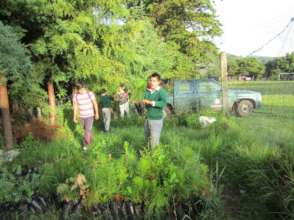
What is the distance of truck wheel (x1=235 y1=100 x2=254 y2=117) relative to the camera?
50.4 ft

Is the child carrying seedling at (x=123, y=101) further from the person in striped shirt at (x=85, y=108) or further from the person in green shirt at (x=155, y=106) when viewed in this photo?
the person in green shirt at (x=155, y=106)

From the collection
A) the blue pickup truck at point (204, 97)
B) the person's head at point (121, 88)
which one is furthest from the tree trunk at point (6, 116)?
the blue pickup truck at point (204, 97)

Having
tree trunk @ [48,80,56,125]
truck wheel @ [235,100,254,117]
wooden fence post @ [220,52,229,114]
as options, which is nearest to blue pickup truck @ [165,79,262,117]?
truck wheel @ [235,100,254,117]

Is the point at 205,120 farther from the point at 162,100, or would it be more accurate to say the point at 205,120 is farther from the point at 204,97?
the point at 162,100

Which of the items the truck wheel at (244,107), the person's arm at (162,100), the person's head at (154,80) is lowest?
the truck wheel at (244,107)

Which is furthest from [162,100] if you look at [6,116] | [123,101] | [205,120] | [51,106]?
[123,101]

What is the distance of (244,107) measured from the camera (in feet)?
50.8

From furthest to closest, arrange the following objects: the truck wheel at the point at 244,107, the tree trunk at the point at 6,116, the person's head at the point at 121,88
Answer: the truck wheel at the point at 244,107
the person's head at the point at 121,88
the tree trunk at the point at 6,116

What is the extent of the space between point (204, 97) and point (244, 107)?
2505 millimetres

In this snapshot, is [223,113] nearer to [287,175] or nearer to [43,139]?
[43,139]

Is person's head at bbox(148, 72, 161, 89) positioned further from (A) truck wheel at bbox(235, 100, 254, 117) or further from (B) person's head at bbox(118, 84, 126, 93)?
(A) truck wheel at bbox(235, 100, 254, 117)

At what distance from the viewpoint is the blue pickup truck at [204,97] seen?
45.3 ft

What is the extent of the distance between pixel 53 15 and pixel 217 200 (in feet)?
24.7

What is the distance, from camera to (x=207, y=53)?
24.8 metres
